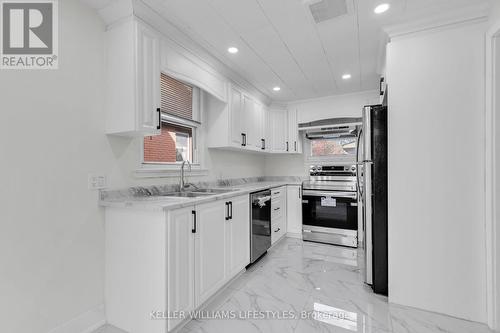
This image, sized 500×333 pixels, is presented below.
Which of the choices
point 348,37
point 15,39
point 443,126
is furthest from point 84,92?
point 443,126

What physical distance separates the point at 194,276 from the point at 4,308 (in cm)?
108

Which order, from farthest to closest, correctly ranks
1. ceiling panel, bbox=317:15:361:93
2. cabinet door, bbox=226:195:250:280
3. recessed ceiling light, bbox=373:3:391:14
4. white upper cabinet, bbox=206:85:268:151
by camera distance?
white upper cabinet, bbox=206:85:268:151 < cabinet door, bbox=226:195:250:280 < ceiling panel, bbox=317:15:361:93 < recessed ceiling light, bbox=373:3:391:14

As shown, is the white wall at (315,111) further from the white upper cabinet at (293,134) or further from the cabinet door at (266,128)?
the cabinet door at (266,128)

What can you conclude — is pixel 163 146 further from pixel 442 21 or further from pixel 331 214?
pixel 442 21

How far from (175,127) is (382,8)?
226cm

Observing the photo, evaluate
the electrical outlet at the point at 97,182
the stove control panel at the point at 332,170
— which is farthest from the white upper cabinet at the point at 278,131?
the electrical outlet at the point at 97,182

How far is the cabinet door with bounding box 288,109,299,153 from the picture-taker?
4.27 metres

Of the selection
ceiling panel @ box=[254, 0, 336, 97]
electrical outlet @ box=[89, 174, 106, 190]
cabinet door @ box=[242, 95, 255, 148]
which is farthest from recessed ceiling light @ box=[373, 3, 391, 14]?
electrical outlet @ box=[89, 174, 106, 190]

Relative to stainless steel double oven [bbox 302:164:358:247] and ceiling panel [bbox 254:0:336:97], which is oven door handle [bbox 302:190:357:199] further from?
ceiling panel [bbox 254:0:336:97]

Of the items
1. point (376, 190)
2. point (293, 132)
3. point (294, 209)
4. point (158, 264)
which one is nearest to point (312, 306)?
point (376, 190)

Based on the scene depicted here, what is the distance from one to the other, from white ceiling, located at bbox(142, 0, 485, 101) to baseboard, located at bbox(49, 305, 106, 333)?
2.36 metres

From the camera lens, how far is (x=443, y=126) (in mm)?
1899

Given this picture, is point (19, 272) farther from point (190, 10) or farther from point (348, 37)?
point (348, 37)

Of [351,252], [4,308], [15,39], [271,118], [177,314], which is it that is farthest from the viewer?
[271,118]
